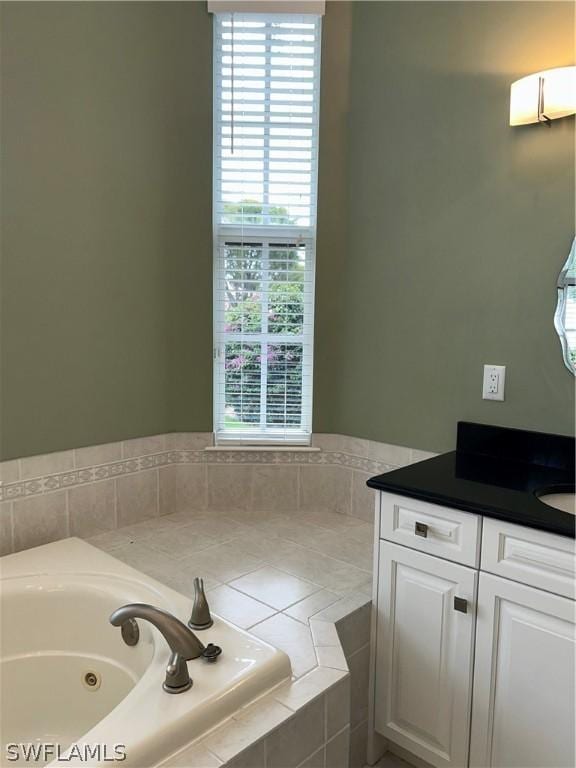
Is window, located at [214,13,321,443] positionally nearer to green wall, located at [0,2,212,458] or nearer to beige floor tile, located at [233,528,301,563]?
green wall, located at [0,2,212,458]

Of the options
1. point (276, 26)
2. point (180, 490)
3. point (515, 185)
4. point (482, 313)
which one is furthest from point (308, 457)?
point (276, 26)

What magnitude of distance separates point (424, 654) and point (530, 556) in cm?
47

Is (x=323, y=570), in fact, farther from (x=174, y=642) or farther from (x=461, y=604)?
(x=174, y=642)

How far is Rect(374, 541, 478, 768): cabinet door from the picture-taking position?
63.8 inches

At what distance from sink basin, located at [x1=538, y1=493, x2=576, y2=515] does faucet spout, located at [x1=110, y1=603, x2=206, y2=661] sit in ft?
3.56

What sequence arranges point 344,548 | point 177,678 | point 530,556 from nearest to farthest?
1. point 177,678
2. point 530,556
3. point 344,548

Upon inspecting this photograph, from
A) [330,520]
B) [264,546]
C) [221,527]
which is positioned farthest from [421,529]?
[221,527]

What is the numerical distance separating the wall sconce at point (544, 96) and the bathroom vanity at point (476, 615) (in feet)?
3.51

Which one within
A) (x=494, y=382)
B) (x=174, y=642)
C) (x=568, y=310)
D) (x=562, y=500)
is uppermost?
(x=568, y=310)

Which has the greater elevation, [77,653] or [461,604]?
[461,604]

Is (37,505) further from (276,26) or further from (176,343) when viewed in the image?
(276,26)

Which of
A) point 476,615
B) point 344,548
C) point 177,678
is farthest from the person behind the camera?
point 344,548

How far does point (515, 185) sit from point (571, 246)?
30cm

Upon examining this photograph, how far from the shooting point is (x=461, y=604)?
5.24 ft
